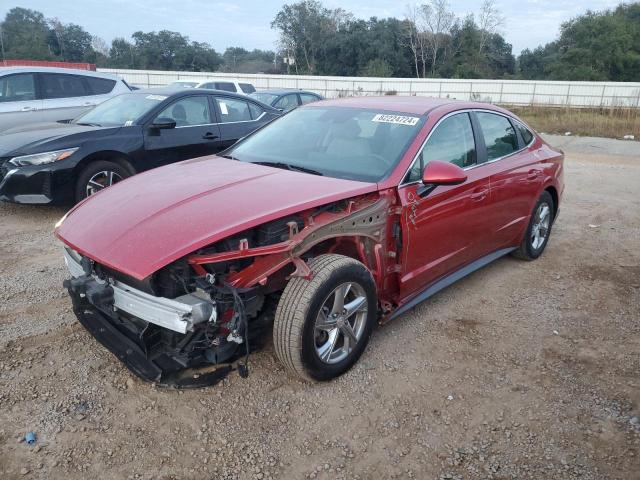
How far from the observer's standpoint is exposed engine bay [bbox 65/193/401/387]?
2547 mm

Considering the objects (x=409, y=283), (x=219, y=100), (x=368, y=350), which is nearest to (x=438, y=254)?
(x=409, y=283)

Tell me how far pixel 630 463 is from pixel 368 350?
61.3 inches

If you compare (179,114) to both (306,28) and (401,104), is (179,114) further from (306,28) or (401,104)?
(306,28)

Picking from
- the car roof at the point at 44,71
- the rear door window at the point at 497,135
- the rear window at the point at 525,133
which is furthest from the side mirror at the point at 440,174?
the car roof at the point at 44,71

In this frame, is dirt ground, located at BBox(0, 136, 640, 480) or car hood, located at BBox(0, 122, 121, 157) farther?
car hood, located at BBox(0, 122, 121, 157)

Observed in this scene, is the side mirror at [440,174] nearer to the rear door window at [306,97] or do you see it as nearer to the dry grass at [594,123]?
the rear door window at [306,97]

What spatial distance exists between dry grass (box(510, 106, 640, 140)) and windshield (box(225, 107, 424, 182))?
52.6 ft

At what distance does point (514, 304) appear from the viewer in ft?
13.9

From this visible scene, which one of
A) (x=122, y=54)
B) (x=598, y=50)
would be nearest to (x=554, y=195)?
(x=598, y=50)

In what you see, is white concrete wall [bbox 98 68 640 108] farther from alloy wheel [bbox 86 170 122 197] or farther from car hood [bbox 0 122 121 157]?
alloy wheel [bbox 86 170 122 197]

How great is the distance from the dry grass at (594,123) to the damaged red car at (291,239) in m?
15.6

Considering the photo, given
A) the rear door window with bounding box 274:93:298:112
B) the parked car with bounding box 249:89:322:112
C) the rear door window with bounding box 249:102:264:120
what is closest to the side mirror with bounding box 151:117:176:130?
the rear door window with bounding box 249:102:264:120

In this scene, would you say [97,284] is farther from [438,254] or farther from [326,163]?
[438,254]

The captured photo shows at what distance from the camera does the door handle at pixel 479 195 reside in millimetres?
3833
